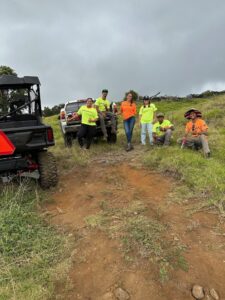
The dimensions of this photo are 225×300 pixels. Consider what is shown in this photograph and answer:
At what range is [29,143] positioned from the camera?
605cm

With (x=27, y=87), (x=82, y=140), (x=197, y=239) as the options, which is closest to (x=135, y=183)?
(x=197, y=239)

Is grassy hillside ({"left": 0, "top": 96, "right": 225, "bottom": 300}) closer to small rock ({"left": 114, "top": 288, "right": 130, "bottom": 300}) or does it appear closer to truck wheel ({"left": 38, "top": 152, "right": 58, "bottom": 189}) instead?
truck wheel ({"left": 38, "top": 152, "right": 58, "bottom": 189})

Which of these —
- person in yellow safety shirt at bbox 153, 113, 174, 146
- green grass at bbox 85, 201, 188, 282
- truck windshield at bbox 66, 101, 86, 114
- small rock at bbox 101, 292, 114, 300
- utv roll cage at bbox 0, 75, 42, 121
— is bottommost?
small rock at bbox 101, 292, 114, 300

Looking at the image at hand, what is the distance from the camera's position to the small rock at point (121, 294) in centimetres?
345

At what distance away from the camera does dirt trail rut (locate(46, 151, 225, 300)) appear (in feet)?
11.8

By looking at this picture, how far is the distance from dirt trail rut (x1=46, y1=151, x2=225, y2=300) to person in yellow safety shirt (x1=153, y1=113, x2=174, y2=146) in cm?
276

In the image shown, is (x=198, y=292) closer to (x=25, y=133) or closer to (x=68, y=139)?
(x=25, y=133)

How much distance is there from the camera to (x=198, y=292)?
11.5 ft

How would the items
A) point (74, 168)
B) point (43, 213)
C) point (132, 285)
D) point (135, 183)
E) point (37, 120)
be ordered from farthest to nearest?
point (74, 168) < point (37, 120) < point (135, 183) < point (43, 213) < point (132, 285)

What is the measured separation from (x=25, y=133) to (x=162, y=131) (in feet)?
15.1

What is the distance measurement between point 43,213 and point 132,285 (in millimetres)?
2238

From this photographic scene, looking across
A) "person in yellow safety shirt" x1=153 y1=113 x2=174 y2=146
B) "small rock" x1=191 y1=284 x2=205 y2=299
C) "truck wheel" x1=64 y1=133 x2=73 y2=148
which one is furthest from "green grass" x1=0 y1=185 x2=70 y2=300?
"truck wheel" x1=64 y1=133 x2=73 y2=148

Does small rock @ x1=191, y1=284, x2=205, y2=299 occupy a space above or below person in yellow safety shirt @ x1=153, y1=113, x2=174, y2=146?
below

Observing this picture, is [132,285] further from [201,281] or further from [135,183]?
[135,183]
